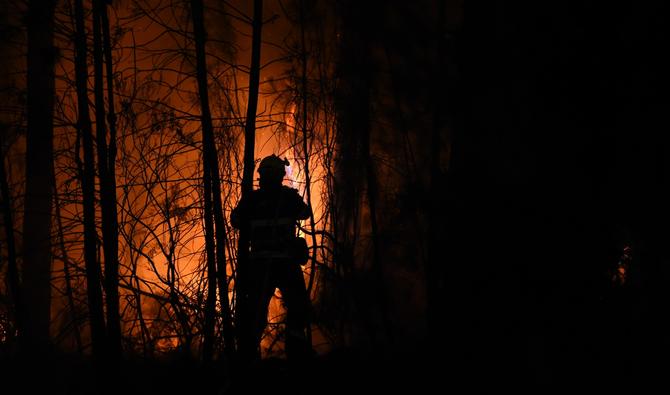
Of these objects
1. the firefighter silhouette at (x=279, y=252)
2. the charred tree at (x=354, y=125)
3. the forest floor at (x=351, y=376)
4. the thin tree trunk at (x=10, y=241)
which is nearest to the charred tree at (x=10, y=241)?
the thin tree trunk at (x=10, y=241)

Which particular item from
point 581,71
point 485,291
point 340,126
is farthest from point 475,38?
point 340,126

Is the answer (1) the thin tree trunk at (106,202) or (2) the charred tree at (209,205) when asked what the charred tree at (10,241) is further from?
(2) the charred tree at (209,205)

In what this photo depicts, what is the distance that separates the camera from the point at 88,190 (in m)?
2.28

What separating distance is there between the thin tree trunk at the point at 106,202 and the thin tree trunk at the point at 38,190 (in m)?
1.18

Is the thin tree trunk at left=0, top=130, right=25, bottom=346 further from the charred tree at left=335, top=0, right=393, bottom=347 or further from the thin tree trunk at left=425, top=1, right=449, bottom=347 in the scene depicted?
the thin tree trunk at left=425, top=1, right=449, bottom=347

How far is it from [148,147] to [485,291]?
7.57 ft

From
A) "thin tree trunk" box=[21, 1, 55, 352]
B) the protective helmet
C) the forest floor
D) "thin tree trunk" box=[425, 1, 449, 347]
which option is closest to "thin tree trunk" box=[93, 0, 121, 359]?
the forest floor

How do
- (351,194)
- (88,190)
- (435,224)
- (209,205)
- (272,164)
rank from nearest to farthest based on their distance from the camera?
(88,190), (209,205), (272,164), (435,224), (351,194)

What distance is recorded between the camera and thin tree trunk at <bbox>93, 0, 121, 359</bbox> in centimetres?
228

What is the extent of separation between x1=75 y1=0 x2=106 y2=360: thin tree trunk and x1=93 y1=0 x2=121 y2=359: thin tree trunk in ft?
0.13

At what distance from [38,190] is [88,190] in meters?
1.51

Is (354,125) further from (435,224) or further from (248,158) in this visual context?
(248,158)

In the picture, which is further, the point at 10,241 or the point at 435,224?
the point at 435,224

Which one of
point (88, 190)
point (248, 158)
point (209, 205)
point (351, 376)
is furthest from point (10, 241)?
point (351, 376)
